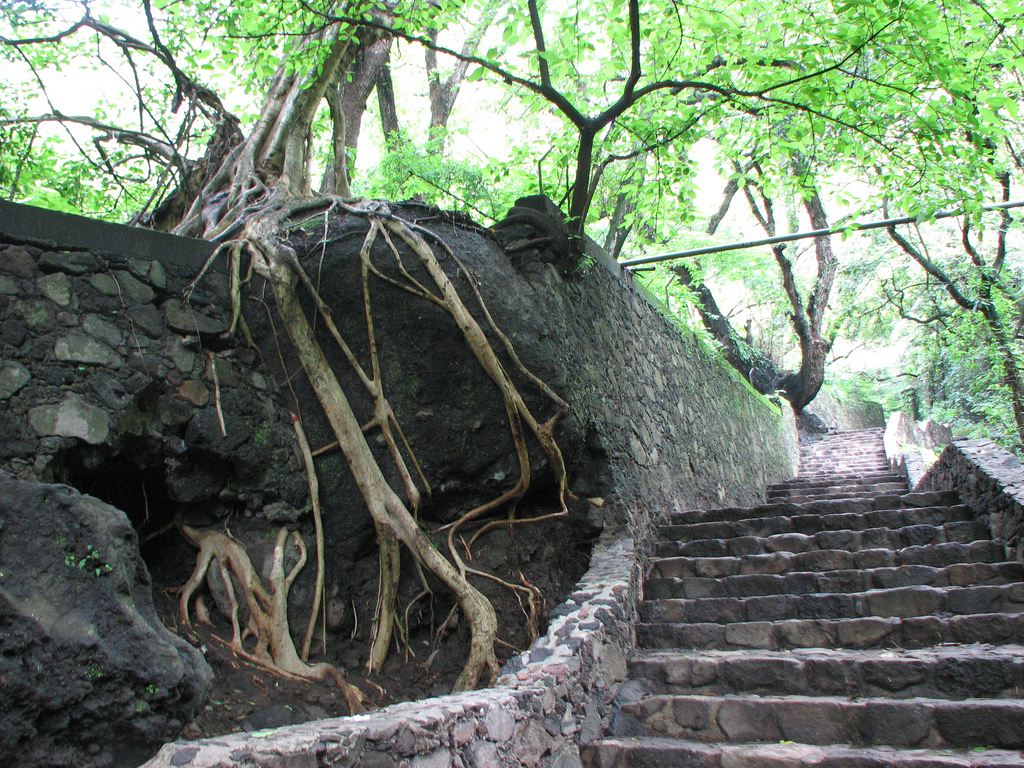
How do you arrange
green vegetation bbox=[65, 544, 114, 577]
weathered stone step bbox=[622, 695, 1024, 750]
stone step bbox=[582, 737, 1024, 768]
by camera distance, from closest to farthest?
green vegetation bbox=[65, 544, 114, 577], stone step bbox=[582, 737, 1024, 768], weathered stone step bbox=[622, 695, 1024, 750]

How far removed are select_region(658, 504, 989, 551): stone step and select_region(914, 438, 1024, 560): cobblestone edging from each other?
121 millimetres

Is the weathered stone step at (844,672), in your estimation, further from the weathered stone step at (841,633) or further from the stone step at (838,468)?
the stone step at (838,468)

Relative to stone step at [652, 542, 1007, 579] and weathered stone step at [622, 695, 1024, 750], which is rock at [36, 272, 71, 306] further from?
stone step at [652, 542, 1007, 579]

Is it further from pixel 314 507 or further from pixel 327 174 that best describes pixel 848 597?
pixel 327 174

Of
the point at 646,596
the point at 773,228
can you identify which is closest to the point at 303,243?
the point at 646,596

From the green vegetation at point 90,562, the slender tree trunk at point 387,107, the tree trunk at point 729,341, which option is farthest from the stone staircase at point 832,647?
the tree trunk at point 729,341

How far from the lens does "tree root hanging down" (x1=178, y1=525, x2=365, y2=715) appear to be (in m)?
2.78

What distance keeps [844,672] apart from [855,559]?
986 mm

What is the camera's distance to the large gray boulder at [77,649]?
1563 millimetres

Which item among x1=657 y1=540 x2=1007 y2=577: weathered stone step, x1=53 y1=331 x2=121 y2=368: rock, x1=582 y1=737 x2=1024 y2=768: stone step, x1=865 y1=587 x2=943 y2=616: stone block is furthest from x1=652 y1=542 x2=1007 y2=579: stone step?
x1=53 y1=331 x2=121 y2=368: rock

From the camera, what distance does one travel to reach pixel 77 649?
64.7 inches

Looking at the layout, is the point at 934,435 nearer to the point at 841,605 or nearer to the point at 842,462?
the point at 842,462

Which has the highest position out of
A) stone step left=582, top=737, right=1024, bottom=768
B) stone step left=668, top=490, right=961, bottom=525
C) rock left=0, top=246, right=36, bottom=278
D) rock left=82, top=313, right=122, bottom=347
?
rock left=0, top=246, right=36, bottom=278

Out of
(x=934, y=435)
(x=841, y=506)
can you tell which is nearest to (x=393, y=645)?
(x=841, y=506)
